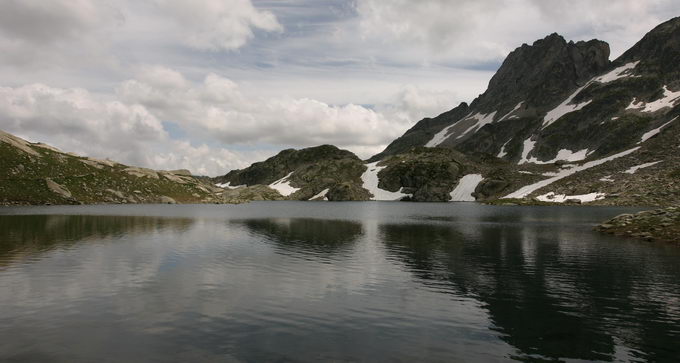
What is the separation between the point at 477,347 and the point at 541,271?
78.4 ft

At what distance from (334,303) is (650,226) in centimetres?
6145

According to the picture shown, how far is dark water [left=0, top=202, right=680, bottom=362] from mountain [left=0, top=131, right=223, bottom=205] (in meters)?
109

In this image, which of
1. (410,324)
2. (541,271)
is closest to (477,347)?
(410,324)

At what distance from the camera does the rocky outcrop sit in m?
62.8

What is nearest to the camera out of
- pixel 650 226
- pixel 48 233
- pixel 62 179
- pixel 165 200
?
pixel 48 233

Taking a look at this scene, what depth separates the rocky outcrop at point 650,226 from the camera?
6281 centimetres

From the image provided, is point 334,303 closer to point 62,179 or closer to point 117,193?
point 62,179

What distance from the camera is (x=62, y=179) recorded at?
164m

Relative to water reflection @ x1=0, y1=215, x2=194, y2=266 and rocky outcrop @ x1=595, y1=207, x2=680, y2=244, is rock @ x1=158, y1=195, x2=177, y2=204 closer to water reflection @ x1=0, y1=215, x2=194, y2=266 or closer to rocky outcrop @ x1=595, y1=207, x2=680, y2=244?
water reflection @ x1=0, y1=215, x2=194, y2=266

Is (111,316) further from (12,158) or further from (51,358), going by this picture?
(12,158)

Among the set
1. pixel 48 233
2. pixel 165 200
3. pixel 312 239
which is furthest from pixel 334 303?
pixel 165 200

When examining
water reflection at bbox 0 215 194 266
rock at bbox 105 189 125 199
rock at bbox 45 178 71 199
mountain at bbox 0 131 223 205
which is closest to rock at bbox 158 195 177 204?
mountain at bbox 0 131 223 205

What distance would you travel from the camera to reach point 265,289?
112 ft

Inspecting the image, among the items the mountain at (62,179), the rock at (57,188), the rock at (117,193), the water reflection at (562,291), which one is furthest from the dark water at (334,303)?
the rock at (117,193)
